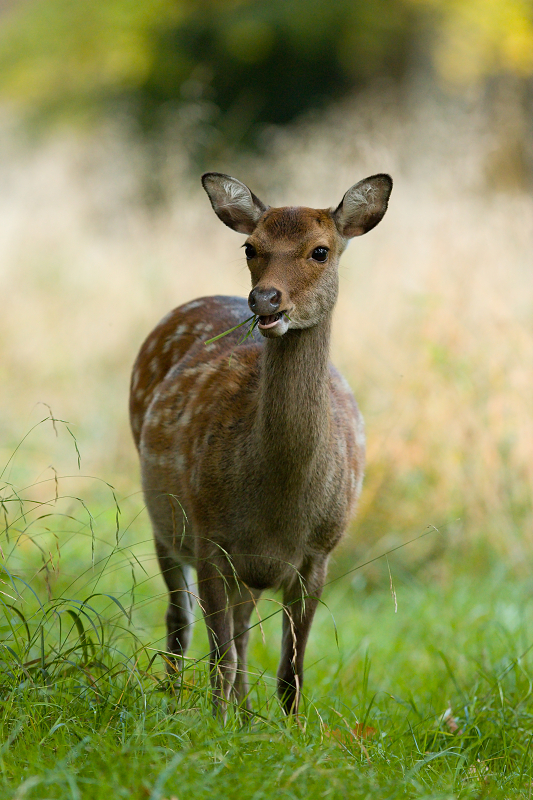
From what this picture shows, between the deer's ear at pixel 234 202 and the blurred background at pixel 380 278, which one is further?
the blurred background at pixel 380 278

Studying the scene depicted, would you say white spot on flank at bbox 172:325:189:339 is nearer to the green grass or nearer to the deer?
the deer

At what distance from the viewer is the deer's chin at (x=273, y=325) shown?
316 centimetres

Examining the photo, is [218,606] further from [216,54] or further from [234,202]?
[216,54]

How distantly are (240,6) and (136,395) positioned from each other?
1647cm

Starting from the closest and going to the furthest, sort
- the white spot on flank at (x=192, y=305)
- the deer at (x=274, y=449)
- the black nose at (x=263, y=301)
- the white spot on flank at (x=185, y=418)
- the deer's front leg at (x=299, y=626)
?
the black nose at (x=263, y=301), the deer at (x=274, y=449), the deer's front leg at (x=299, y=626), the white spot on flank at (x=185, y=418), the white spot on flank at (x=192, y=305)

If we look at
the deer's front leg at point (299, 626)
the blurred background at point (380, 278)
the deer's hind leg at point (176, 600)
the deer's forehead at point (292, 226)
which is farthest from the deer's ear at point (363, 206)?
the blurred background at point (380, 278)

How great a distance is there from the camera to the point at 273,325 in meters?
3.15

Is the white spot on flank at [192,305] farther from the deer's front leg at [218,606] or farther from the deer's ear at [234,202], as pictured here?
the deer's front leg at [218,606]

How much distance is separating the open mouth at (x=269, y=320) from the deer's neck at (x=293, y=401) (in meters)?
0.24

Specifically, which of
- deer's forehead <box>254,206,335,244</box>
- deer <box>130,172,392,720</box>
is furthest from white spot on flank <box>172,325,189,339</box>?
deer's forehead <box>254,206,335,244</box>

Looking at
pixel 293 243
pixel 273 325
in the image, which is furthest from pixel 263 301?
pixel 293 243

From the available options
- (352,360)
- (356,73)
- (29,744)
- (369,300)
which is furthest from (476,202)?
(356,73)

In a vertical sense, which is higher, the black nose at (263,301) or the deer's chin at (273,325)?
the black nose at (263,301)

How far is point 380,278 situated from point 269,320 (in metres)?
4.58
